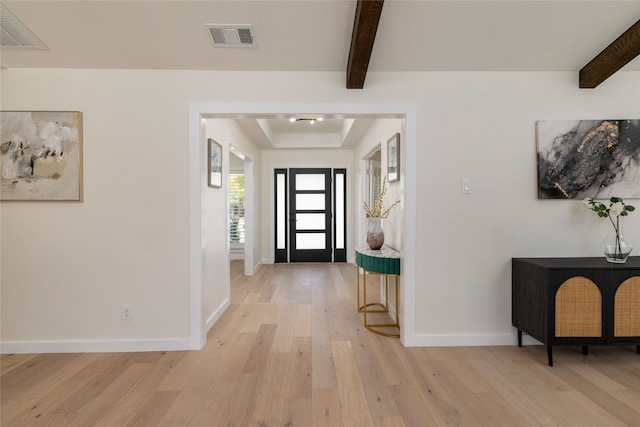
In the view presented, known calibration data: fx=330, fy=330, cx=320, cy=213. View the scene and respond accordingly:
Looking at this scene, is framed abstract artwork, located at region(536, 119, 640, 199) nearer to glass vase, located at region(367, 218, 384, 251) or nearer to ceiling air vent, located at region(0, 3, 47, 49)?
glass vase, located at region(367, 218, 384, 251)

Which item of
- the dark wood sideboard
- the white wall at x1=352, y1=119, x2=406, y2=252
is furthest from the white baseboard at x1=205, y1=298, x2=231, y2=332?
the dark wood sideboard

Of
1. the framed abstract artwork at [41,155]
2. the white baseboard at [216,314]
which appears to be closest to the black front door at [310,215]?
the white baseboard at [216,314]

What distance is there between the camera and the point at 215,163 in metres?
3.50

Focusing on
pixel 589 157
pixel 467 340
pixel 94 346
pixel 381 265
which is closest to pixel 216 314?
pixel 94 346

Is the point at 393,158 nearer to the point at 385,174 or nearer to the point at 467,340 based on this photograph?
the point at 385,174

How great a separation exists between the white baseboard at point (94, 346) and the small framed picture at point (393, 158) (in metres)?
2.50

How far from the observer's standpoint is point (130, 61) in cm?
264

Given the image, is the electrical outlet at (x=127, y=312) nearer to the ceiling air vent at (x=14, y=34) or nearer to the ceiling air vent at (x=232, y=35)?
the ceiling air vent at (x=14, y=34)

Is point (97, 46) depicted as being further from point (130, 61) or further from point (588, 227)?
point (588, 227)

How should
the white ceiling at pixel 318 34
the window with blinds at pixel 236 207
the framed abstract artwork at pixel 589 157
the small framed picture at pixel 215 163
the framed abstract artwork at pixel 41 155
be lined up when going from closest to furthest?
the white ceiling at pixel 318 34 → the framed abstract artwork at pixel 41 155 → the framed abstract artwork at pixel 589 157 → the small framed picture at pixel 215 163 → the window with blinds at pixel 236 207

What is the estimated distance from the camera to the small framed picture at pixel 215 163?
332cm

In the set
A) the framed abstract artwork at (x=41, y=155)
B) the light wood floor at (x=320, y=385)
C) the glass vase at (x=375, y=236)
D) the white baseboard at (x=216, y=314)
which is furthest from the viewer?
the glass vase at (x=375, y=236)

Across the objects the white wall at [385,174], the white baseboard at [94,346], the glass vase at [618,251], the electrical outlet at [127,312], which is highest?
the white wall at [385,174]

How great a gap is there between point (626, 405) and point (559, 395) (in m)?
0.34
